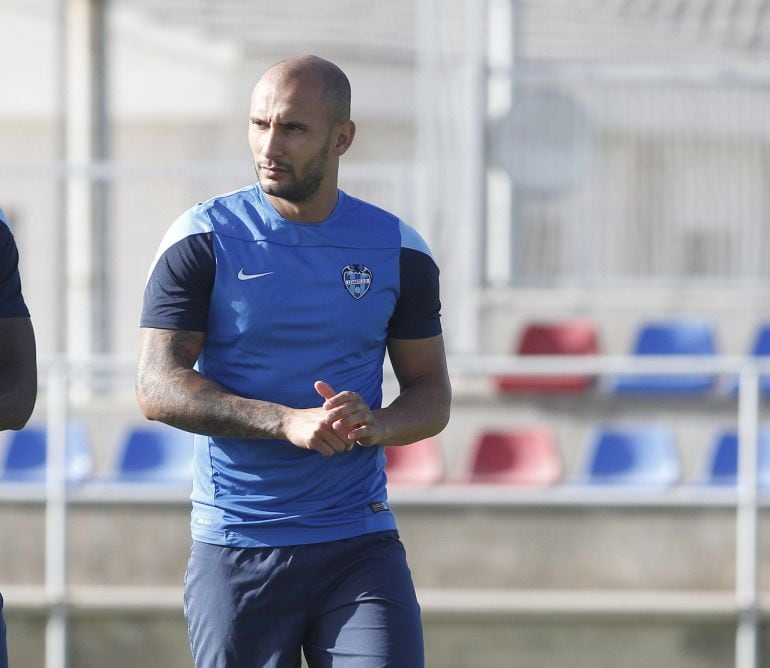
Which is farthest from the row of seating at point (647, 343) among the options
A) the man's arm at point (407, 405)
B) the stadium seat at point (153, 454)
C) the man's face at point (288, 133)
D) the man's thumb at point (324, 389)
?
the man's thumb at point (324, 389)

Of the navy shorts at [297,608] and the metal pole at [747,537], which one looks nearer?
the navy shorts at [297,608]

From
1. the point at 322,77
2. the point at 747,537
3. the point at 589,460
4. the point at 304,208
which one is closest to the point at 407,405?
the point at 304,208

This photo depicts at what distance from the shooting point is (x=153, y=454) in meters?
8.23

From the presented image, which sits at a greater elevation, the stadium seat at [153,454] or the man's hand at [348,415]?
the man's hand at [348,415]

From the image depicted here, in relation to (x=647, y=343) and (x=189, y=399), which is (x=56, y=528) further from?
(x=189, y=399)

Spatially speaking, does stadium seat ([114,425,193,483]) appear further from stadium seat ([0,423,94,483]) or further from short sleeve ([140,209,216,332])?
short sleeve ([140,209,216,332])

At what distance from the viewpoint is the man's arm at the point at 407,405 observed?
2875 mm

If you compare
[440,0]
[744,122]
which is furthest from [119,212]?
[744,122]

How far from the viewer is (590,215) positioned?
9.93 metres

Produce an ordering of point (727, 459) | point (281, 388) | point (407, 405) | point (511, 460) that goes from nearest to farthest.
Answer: point (281, 388) → point (407, 405) → point (727, 459) → point (511, 460)

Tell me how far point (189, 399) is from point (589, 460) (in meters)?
5.42

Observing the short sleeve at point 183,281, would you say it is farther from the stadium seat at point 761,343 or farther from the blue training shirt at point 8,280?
the stadium seat at point 761,343

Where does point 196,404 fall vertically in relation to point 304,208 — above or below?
below

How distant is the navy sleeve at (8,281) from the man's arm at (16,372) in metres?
0.02
